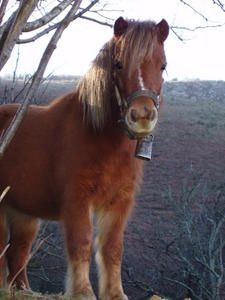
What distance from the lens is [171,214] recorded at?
12742 millimetres

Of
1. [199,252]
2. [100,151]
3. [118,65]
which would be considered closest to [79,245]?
[100,151]

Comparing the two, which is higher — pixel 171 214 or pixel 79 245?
pixel 79 245

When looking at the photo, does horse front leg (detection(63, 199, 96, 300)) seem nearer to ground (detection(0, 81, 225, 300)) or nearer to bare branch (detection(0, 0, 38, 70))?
ground (detection(0, 81, 225, 300))

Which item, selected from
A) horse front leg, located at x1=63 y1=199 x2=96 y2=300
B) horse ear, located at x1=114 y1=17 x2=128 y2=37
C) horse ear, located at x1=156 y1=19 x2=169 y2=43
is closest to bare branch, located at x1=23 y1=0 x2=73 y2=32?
horse ear, located at x1=114 y1=17 x2=128 y2=37

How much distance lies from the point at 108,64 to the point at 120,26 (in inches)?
9.9

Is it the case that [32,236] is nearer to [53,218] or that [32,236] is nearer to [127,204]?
[53,218]

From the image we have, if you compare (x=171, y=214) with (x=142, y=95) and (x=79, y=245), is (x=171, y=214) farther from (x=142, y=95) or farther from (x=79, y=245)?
(x=142, y=95)

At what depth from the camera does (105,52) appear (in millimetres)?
4262

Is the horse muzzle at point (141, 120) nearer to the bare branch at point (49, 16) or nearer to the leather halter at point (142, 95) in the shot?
the leather halter at point (142, 95)

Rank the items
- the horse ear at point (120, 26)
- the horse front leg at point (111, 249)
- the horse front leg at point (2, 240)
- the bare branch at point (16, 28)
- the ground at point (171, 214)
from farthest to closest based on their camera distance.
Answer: the ground at point (171, 214) < the horse front leg at point (2, 240) < the horse front leg at point (111, 249) < the horse ear at point (120, 26) < the bare branch at point (16, 28)

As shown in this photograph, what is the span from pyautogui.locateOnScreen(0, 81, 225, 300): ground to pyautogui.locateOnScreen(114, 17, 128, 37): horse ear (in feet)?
3.76

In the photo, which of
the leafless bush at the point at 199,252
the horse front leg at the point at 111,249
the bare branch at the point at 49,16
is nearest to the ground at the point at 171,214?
the leafless bush at the point at 199,252

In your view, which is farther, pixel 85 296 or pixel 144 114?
pixel 85 296

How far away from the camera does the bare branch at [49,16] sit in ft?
9.96
